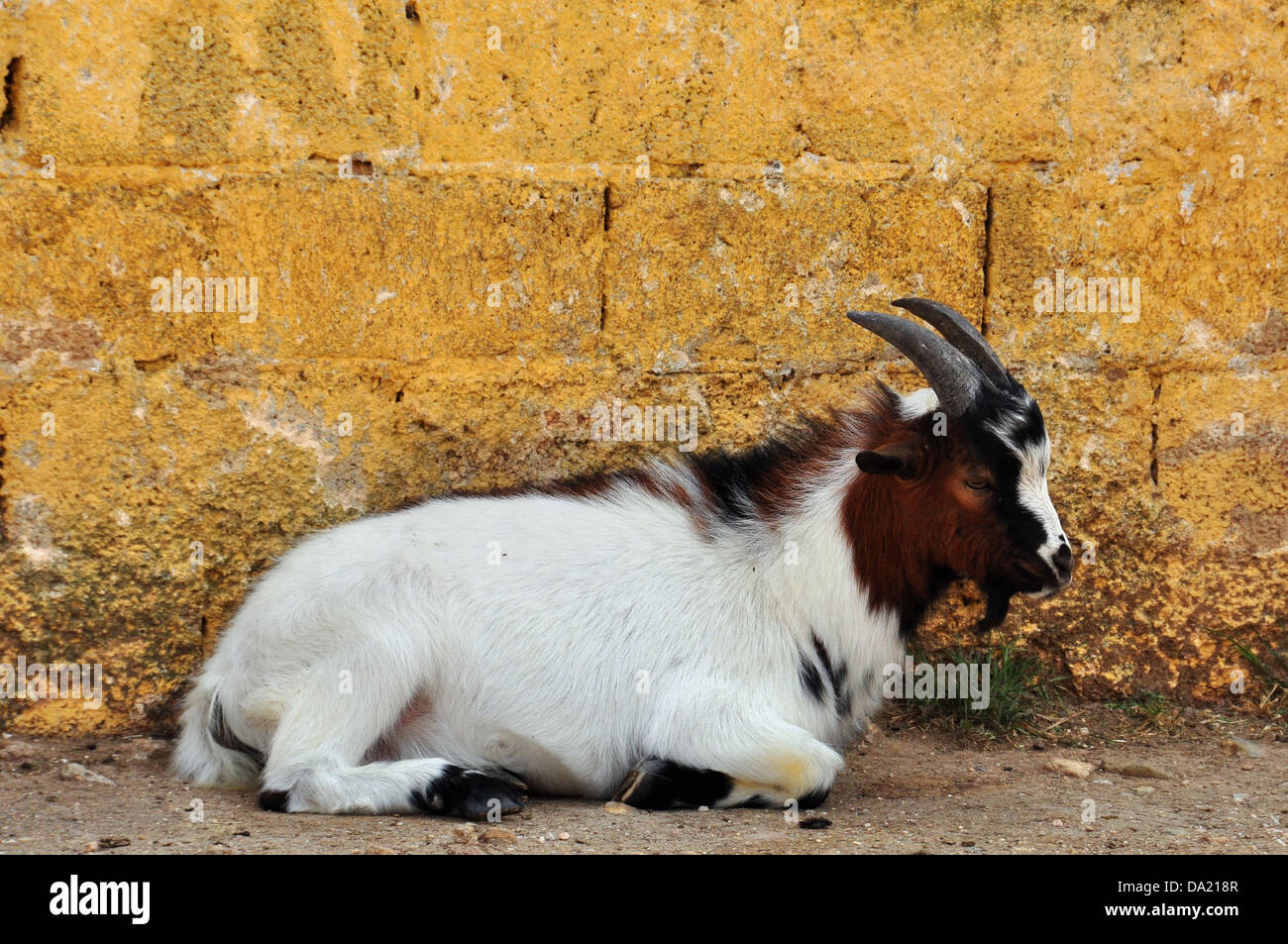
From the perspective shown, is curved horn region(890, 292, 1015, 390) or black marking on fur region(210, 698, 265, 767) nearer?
curved horn region(890, 292, 1015, 390)

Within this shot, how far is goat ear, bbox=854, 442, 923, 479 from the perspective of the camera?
418cm

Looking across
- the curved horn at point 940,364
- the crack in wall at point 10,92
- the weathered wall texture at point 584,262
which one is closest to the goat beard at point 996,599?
the curved horn at point 940,364

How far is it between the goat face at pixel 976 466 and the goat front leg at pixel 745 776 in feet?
2.48

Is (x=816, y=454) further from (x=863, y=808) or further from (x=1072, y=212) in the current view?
(x=1072, y=212)

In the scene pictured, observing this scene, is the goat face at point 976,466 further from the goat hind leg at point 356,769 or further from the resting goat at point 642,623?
the goat hind leg at point 356,769

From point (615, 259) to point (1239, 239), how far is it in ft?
7.82

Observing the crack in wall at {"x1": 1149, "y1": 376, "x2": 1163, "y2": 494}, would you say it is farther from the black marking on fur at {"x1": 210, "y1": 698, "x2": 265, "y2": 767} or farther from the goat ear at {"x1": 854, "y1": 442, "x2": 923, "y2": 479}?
the black marking on fur at {"x1": 210, "y1": 698, "x2": 265, "y2": 767}

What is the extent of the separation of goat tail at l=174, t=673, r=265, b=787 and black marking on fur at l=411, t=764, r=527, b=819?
70 centimetres

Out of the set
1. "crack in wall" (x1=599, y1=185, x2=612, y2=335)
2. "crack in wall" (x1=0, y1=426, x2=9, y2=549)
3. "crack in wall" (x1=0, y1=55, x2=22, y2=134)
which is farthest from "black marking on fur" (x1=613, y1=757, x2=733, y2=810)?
"crack in wall" (x1=0, y1=55, x2=22, y2=134)

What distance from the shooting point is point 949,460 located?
4277 millimetres

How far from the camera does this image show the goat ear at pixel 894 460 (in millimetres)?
4180

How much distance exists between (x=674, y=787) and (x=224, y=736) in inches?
57.7

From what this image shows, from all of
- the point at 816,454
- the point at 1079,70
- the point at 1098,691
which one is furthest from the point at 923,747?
the point at 1079,70
